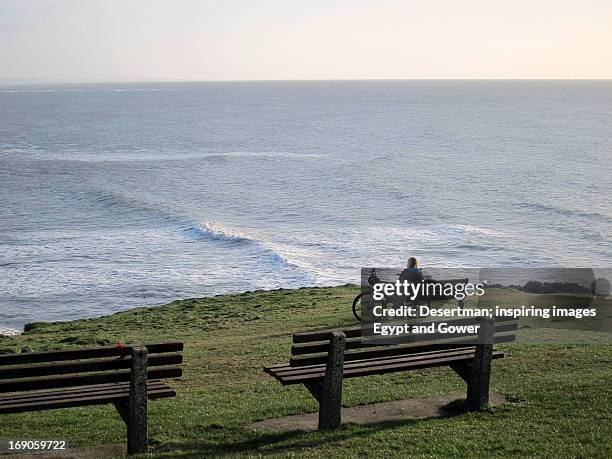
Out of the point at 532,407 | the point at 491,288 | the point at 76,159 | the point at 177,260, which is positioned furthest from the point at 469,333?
the point at 76,159

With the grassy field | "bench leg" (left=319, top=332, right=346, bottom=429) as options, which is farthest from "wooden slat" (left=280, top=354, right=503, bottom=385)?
the grassy field

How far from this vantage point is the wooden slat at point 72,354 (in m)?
8.34

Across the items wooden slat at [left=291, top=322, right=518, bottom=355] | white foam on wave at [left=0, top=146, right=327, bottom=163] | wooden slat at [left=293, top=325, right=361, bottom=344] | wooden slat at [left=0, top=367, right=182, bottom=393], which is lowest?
white foam on wave at [left=0, top=146, right=327, bottom=163]

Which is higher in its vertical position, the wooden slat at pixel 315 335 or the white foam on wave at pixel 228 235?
the wooden slat at pixel 315 335

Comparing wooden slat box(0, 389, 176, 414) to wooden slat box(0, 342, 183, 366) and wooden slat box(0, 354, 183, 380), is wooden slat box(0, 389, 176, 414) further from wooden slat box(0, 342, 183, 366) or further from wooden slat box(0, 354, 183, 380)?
wooden slat box(0, 342, 183, 366)

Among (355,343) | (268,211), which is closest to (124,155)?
(268,211)

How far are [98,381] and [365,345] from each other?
10.6 ft

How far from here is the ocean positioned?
40.1 meters

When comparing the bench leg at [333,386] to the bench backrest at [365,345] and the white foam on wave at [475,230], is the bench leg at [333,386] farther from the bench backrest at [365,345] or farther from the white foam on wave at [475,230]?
the white foam on wave at [475,230]

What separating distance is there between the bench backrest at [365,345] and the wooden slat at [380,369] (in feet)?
0.51

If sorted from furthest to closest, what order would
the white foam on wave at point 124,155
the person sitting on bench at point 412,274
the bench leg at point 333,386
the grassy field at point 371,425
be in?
the white foam on wave at point 124,155
the person sitting on bench at point 412,274
the bench leg at point 333,386
the grassy field at point 371,425

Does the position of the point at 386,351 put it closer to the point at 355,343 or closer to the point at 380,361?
the point at 380,361

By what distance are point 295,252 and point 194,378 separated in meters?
31.8

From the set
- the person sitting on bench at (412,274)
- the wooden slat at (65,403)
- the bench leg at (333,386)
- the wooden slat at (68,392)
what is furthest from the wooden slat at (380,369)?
the person sitting on bench at (412,274)
